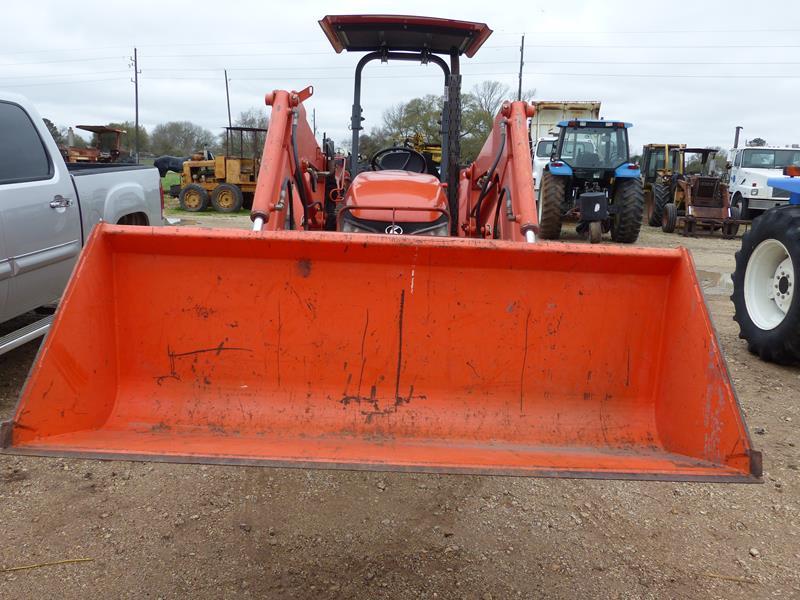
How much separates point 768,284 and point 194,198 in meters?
17.3

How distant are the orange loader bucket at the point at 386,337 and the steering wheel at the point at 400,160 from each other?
9.20 ft

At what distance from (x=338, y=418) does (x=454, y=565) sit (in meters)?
0.78

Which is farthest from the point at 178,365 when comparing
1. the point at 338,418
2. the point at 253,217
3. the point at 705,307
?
the point at 705,307

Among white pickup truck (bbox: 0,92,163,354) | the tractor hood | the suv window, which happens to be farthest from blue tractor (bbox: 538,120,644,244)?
the suv window

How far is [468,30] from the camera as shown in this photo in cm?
465

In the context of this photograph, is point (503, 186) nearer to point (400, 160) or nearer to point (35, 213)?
point (400, 160)

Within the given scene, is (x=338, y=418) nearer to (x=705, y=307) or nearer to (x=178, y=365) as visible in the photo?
(x=178, y=365)

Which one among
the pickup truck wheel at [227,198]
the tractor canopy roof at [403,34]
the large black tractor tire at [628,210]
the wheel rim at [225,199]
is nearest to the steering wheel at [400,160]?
the tractor canopy roof at [403,34]

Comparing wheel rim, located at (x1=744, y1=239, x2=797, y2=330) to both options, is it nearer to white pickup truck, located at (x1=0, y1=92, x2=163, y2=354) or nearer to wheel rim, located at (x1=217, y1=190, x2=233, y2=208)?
white pickup truck, located at (x1=0, y1=92, x2=163, y2=354)

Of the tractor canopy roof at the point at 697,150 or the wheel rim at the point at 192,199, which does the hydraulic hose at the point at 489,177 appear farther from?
the tractor canopy roof at the point at 697,150

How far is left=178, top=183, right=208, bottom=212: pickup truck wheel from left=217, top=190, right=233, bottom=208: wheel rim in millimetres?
Answer: 486

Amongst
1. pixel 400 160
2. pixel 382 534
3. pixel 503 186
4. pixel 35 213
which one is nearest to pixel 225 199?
pixel 400 160

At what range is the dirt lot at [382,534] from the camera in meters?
2.47

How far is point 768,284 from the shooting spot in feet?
18.9
